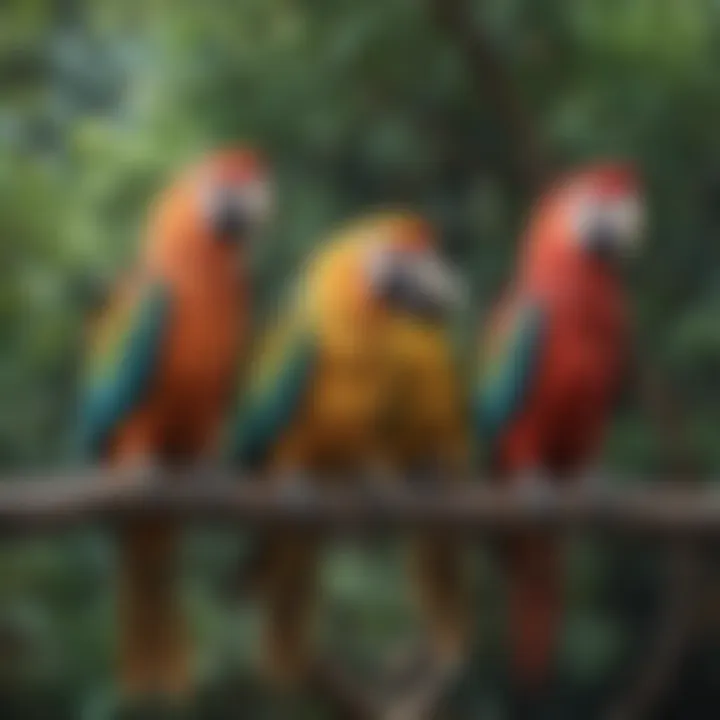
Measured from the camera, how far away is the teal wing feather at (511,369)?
1.53 metres

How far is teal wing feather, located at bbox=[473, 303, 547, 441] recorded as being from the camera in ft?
5.01

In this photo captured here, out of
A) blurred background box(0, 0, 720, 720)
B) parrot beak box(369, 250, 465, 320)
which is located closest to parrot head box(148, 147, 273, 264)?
parrot beak box(369, 250, 465, 320)

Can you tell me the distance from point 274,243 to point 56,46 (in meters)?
0.36

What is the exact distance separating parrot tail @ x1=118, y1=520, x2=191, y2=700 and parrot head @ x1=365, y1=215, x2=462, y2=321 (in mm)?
252

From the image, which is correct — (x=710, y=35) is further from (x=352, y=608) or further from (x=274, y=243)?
(x=352, y=608)

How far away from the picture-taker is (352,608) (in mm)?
1762

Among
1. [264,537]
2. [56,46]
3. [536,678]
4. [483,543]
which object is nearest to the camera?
[264,537]

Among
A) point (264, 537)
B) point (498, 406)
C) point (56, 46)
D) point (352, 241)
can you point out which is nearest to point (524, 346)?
point (498, 406)

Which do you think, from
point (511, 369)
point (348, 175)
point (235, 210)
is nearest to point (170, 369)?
point (235, 210)

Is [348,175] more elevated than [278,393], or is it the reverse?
[348,175]

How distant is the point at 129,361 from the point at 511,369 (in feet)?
1.05

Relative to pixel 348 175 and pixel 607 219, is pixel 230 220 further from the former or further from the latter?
pixel 348 175

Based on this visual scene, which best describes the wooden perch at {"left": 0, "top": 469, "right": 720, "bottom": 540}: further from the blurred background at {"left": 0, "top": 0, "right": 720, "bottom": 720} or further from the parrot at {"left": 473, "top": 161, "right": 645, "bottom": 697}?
the blurred background at {"left": 0, "top": 0, "right": 720, "bottom": 720}

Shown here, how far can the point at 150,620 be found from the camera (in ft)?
4.59
